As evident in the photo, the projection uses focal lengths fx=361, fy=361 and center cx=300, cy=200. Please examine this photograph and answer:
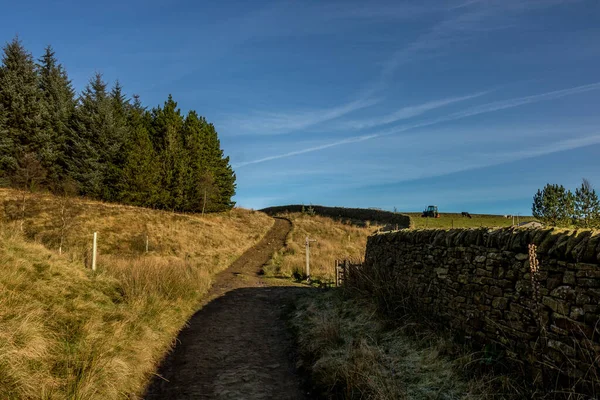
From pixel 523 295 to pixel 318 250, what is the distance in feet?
78.2

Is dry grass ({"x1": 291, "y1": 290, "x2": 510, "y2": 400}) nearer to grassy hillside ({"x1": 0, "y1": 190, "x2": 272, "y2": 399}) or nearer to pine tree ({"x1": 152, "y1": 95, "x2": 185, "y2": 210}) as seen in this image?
grassy hillside ({"x1": 0, "y1": 190, "x2": 272, "y2": 399})

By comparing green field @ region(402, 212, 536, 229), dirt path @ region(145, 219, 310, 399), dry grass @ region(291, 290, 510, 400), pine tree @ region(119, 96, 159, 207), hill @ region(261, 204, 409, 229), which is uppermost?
pine tree @ region(119, 96, 159, 207)

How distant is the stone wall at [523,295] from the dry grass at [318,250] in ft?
37.0

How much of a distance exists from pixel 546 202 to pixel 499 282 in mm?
22742

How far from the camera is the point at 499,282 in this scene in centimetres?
561

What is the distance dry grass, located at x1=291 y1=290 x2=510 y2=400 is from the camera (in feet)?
16.6

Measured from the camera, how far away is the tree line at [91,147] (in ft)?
115

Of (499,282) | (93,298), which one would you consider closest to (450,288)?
(499,282)

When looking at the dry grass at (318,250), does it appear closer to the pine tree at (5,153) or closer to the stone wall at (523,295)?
the stone wall at (523,295)

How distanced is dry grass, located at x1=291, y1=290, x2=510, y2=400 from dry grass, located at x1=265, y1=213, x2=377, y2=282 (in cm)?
1055

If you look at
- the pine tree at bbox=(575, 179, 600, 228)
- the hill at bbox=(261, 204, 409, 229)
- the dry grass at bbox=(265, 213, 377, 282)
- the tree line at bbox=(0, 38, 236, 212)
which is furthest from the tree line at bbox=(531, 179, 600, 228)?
the tree line at bbox=(0, 38, 236, 212)

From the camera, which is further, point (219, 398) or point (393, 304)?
point (393, 304)

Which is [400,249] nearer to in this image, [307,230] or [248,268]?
[248,268]

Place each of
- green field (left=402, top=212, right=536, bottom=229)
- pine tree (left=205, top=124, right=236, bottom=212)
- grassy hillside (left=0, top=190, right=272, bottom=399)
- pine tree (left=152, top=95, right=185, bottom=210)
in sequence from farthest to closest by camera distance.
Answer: pine tree (left=205, top=124, right=236, bottom=212) → pine tree (left=152, top=95, right=185, bottom=210) → green field (left=402, top=212, right=536, bottom=229) → grassy hillside (left=0, top=190, right=272, bottom=399)
